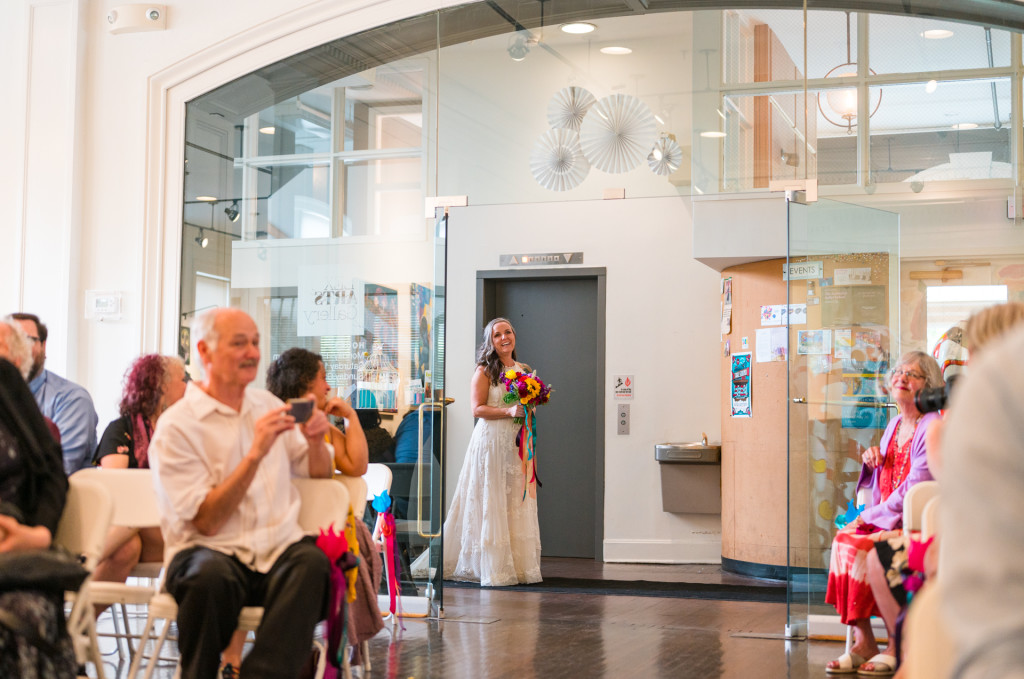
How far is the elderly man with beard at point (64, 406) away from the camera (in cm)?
487

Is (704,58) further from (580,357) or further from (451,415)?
(451,415)

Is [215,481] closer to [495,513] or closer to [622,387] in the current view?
[495,513]

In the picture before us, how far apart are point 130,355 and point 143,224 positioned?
886 mm

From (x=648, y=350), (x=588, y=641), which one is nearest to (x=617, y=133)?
(x=588, y=641)

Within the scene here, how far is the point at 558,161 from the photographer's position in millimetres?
6230

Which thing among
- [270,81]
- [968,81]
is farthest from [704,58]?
[270,81]

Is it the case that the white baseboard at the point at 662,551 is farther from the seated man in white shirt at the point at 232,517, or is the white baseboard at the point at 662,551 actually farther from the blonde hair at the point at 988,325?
the blonde hair at the point at 988,325

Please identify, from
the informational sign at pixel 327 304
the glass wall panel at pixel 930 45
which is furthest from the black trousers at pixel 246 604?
the glass wall panel at pixel 930 45

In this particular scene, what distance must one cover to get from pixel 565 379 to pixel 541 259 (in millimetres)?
1049

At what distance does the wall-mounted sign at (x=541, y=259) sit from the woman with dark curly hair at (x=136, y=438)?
4.72m

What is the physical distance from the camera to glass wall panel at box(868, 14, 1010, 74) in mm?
5695

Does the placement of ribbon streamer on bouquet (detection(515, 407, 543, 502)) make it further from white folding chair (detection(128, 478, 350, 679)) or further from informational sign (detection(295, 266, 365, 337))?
white folding chair (detection(128, 478, 350, 679))

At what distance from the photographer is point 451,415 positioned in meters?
9.02

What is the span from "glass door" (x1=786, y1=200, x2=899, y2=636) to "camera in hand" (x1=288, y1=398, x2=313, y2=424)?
3.08 meters
